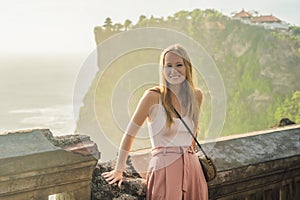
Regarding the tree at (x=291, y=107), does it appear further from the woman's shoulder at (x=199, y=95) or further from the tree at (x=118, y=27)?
the woman's shoulder at (x=199, y=95)

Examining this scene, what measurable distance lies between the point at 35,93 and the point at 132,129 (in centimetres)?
9941

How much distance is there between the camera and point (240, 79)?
174 ft

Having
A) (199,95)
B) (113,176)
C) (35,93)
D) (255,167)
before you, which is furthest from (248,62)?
(35,93)

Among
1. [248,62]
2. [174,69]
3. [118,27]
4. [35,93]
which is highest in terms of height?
[174,69]

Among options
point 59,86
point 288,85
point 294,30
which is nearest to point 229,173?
point 288,85

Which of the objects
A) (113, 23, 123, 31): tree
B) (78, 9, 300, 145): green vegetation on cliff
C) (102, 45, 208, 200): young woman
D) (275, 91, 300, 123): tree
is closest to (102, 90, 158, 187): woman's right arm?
(102, 45, 208, 200): young woman

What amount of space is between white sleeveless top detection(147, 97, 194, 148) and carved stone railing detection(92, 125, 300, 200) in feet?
0.55

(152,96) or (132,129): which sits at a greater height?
(152,96)

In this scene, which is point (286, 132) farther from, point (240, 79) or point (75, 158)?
point (240, 79)

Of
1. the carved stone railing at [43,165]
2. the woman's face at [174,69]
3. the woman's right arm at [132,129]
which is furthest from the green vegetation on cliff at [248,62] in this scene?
the carved stone railing at [43,165]

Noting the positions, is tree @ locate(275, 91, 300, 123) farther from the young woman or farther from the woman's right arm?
the woman's right arm

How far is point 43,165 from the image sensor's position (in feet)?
5.10

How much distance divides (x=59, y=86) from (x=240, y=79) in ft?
209

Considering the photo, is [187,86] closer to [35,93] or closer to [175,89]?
[175,89]
